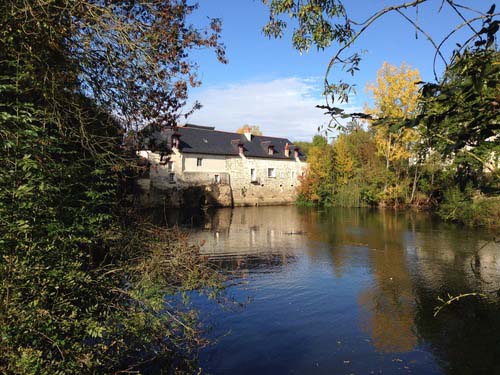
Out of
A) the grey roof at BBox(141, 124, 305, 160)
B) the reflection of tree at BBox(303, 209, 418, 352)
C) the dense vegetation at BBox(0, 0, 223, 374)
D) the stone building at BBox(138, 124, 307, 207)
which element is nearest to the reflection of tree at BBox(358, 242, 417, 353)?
the reflection of tree at BBox(303, 209, 418, 352)

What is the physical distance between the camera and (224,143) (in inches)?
1508

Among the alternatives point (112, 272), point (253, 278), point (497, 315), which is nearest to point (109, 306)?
point (112, 272)

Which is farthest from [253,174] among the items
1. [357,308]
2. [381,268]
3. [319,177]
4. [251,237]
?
[357,308]

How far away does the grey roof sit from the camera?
34.7m

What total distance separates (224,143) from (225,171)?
3.22m

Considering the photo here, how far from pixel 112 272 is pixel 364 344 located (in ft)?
13.7

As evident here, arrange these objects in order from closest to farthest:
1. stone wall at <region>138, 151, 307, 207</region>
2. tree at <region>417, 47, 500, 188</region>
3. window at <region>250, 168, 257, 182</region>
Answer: tree at <region>417, 47, 500, 188</region> → stone wall at <region>138, 151, 307, 207</region> → window at <region>250, 168, 257, 182</region>

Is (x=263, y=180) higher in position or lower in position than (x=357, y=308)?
higher

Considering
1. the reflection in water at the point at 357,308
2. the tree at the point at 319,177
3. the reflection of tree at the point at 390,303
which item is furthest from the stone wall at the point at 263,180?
the reflection of tree at the point at 390,303

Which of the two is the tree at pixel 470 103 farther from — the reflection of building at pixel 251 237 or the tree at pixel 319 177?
the tree at pixel 319 177

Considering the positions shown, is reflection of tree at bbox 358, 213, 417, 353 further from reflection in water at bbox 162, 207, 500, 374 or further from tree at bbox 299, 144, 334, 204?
tree at bbox 299, 144, 334, 204

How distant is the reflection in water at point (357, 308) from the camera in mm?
5855

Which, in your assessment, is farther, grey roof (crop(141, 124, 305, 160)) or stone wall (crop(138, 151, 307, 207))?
grey roof (crop(141, 124, 305, 160))

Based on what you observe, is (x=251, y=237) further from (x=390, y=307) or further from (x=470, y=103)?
(x=470, y=103)
